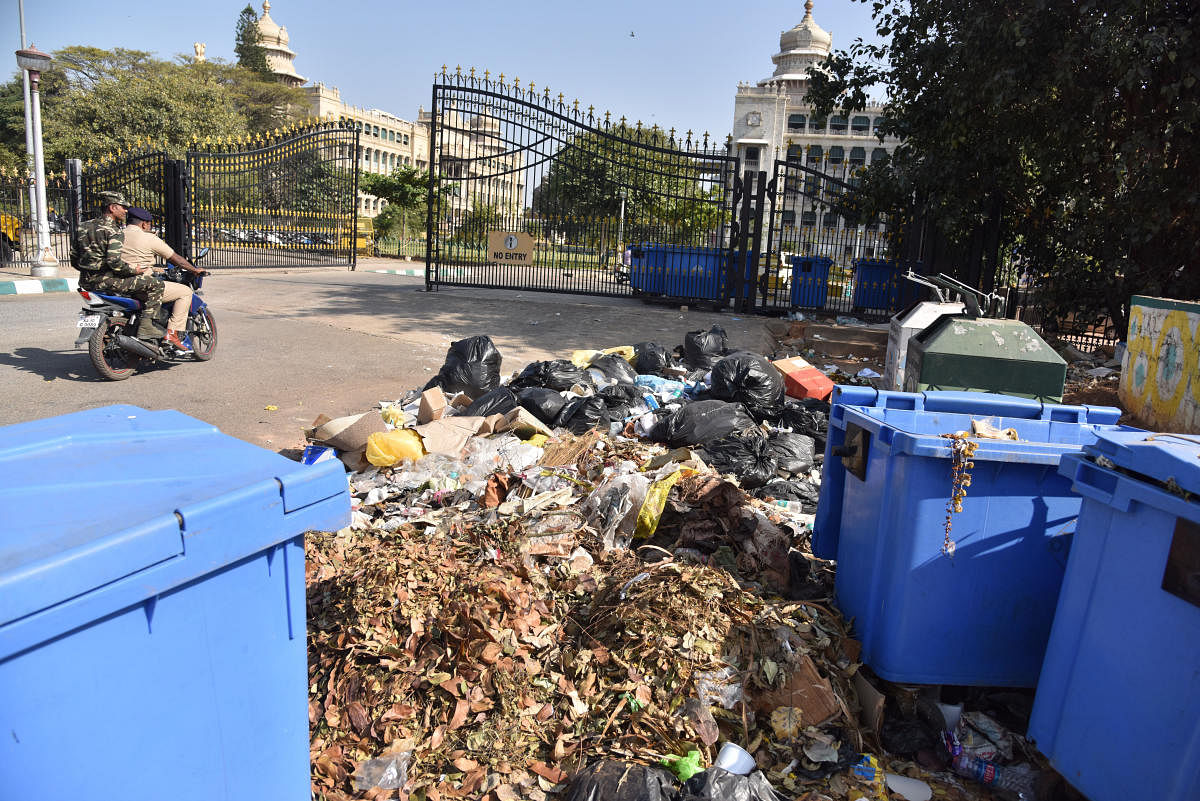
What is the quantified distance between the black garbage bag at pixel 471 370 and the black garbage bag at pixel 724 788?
4.39m

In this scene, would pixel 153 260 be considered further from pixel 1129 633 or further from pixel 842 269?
pixel 842 269

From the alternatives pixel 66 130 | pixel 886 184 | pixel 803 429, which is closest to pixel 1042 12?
pixel 886 184

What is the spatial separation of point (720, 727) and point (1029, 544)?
1.20 metres

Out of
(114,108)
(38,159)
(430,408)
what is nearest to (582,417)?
(430,408)

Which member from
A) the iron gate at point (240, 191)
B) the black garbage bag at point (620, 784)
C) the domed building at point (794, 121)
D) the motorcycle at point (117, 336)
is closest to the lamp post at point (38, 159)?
the iron gate at point (240, 191)

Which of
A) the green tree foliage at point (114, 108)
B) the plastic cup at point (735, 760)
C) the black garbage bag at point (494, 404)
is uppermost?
the green tree foliage at point (114, 108)

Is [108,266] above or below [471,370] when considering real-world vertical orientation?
above

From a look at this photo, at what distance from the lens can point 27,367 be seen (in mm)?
7008

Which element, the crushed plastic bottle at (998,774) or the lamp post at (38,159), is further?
the lamp post at (38,159)

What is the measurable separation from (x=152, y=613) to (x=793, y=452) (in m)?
4.29

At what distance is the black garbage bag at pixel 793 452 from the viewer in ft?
16.7

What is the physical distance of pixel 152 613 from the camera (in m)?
1.38

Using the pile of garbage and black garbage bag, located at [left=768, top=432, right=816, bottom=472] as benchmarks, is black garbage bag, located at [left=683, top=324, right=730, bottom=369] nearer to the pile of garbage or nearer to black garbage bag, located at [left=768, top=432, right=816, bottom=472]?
black garbage bag, located at [left=768, top=432, right=816, bottom=472]

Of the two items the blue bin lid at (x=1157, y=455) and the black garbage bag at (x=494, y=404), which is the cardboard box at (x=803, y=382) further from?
the blue bin lid at (x=1157, y=455)
